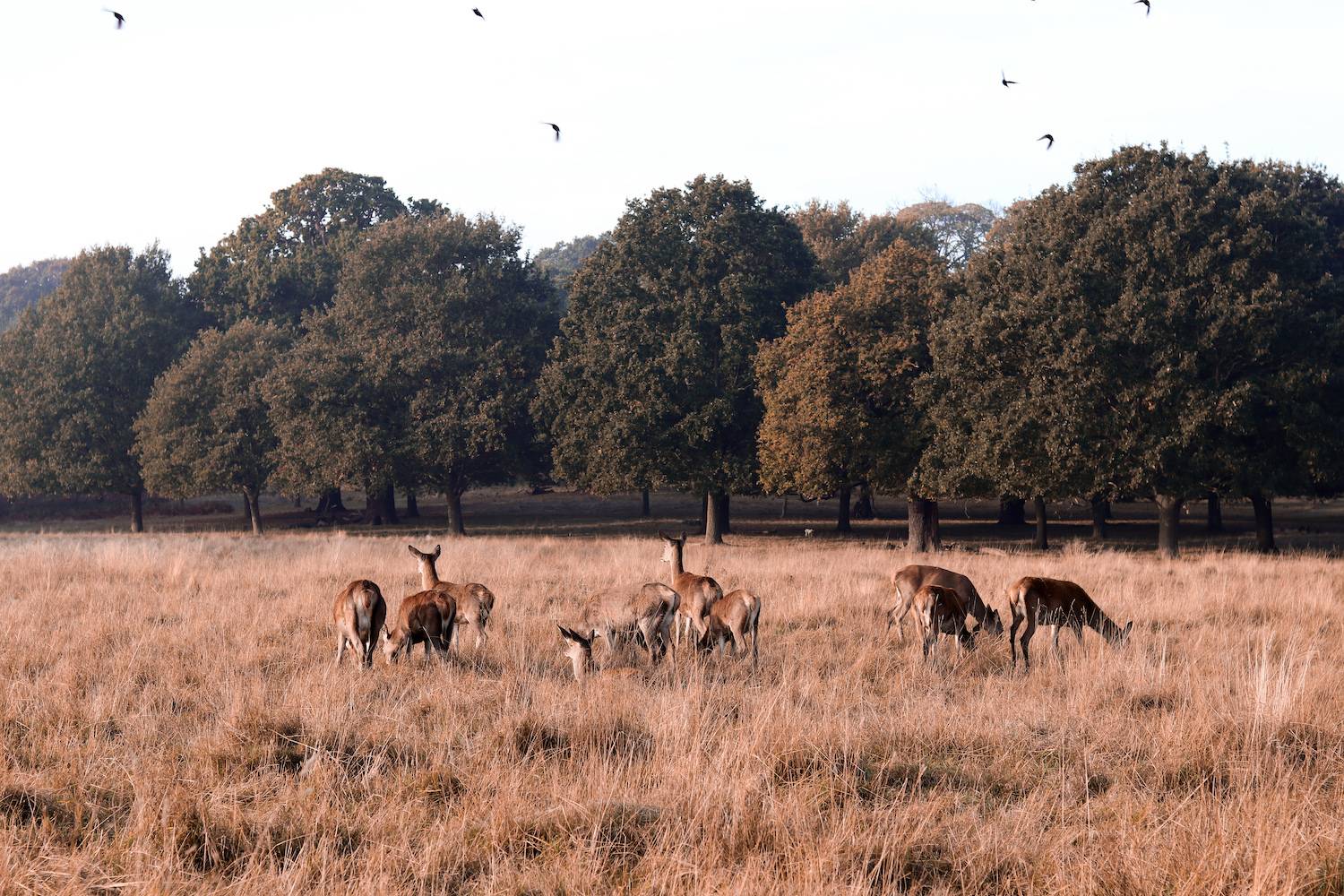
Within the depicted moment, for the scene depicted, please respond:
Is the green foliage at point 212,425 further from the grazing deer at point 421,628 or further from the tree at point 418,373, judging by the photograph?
the grazing deer at point 421,628

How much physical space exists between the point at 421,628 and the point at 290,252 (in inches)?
1976

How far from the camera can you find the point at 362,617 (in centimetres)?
1150

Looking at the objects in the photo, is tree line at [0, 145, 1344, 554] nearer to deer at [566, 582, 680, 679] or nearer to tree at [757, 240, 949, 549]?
tree at [757, 240, 949, 549]

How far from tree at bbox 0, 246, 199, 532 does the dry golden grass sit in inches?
1642

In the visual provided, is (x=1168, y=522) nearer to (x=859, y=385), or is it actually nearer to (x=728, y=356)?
(x=859, y=385)

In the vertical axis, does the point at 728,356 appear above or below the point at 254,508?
above

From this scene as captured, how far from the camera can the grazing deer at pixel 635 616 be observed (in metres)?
12.4

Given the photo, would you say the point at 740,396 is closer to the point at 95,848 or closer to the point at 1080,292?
the point at 1080,292

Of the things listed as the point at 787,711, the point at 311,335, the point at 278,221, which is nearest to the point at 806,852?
the point at 787,711

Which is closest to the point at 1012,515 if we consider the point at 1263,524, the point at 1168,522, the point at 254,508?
the point at 1263,524

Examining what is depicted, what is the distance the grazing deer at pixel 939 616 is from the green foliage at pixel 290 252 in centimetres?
4606

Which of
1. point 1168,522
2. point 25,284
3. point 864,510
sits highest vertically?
point 25,284

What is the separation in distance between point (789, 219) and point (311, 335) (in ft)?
68.9

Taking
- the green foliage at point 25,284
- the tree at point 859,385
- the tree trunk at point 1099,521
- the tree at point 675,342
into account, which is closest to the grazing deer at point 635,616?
the tree at point 859,385
